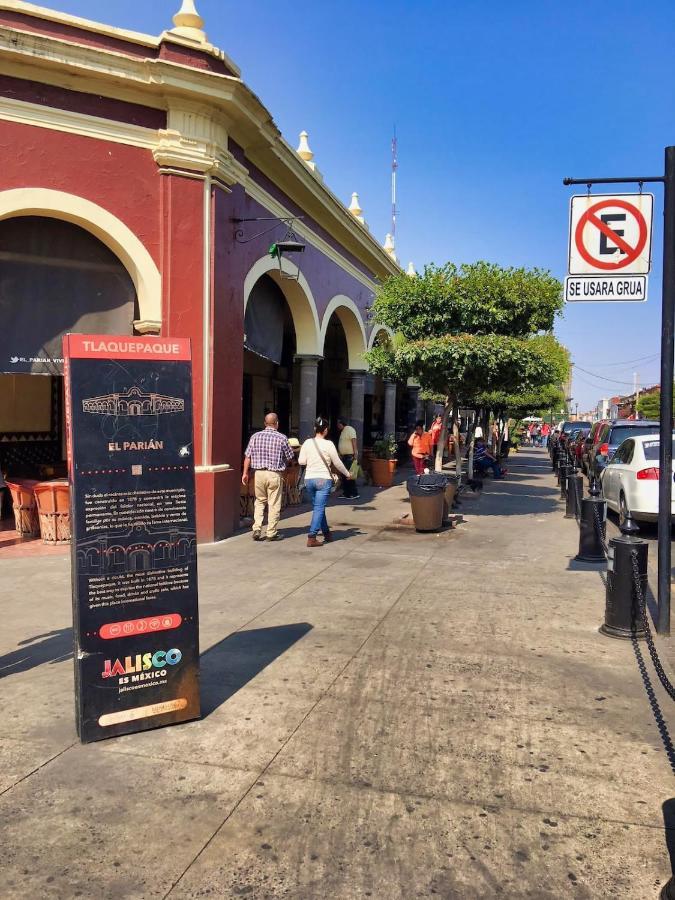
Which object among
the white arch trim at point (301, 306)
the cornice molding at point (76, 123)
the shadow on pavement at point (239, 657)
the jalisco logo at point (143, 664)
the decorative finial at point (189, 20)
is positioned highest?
the decorative finial at point (189, 20)

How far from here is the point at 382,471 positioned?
1697 centimetres

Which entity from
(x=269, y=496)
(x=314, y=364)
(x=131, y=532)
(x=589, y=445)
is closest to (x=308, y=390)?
(x=314, y=364)

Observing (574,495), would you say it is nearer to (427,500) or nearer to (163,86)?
(427,500)

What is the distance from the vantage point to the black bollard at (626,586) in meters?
5.47

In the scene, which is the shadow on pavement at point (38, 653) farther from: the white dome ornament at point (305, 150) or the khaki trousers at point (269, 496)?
the white dome ornament at point (305, 150)

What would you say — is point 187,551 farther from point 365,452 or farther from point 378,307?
point 365,452

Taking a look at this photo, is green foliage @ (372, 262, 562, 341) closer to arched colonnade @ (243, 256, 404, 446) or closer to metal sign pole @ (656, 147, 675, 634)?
arched colonnade @ (243, 256, 404, 446)

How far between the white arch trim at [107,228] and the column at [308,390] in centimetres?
574

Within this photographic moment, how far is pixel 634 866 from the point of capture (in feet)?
9.04

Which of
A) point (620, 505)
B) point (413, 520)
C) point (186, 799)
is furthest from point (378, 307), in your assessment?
point (186, 799)

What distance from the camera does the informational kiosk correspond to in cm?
360

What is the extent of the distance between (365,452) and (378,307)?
6831 mm

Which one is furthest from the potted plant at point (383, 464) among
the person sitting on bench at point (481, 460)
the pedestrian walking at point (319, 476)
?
the pedestrian walking at point (319, 476)

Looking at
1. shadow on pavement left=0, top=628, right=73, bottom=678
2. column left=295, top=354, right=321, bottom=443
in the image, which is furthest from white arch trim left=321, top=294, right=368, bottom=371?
shadow on pavement left=0, top=628, right=73, bottom=678
